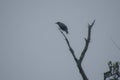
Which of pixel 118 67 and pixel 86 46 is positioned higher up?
pixel 86 46

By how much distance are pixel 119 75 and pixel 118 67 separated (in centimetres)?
47

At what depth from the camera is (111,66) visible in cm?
862

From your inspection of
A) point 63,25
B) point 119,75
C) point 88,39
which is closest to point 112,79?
point 119,75

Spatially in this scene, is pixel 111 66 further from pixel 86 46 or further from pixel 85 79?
pixel 85 79

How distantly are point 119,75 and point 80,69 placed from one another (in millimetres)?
4790

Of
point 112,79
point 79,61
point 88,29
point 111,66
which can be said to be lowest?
point 112,79

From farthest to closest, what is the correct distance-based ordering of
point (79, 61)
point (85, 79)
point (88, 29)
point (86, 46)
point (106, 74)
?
point (106, 74) → point (88, 29) → point (86, 46) → point (79, 61) → point (85, 79)

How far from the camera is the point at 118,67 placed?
915cm

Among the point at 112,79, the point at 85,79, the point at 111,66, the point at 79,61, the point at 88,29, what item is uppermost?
the point at 88,29

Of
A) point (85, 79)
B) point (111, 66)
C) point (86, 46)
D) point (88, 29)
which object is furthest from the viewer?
point (111, 66)

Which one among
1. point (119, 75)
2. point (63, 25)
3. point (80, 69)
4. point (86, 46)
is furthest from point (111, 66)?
point (80, 69)

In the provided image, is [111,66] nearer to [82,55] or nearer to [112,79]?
[112,79]

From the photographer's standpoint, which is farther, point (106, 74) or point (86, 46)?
point (106, 74)

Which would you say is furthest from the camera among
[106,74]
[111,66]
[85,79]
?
[111,66]
